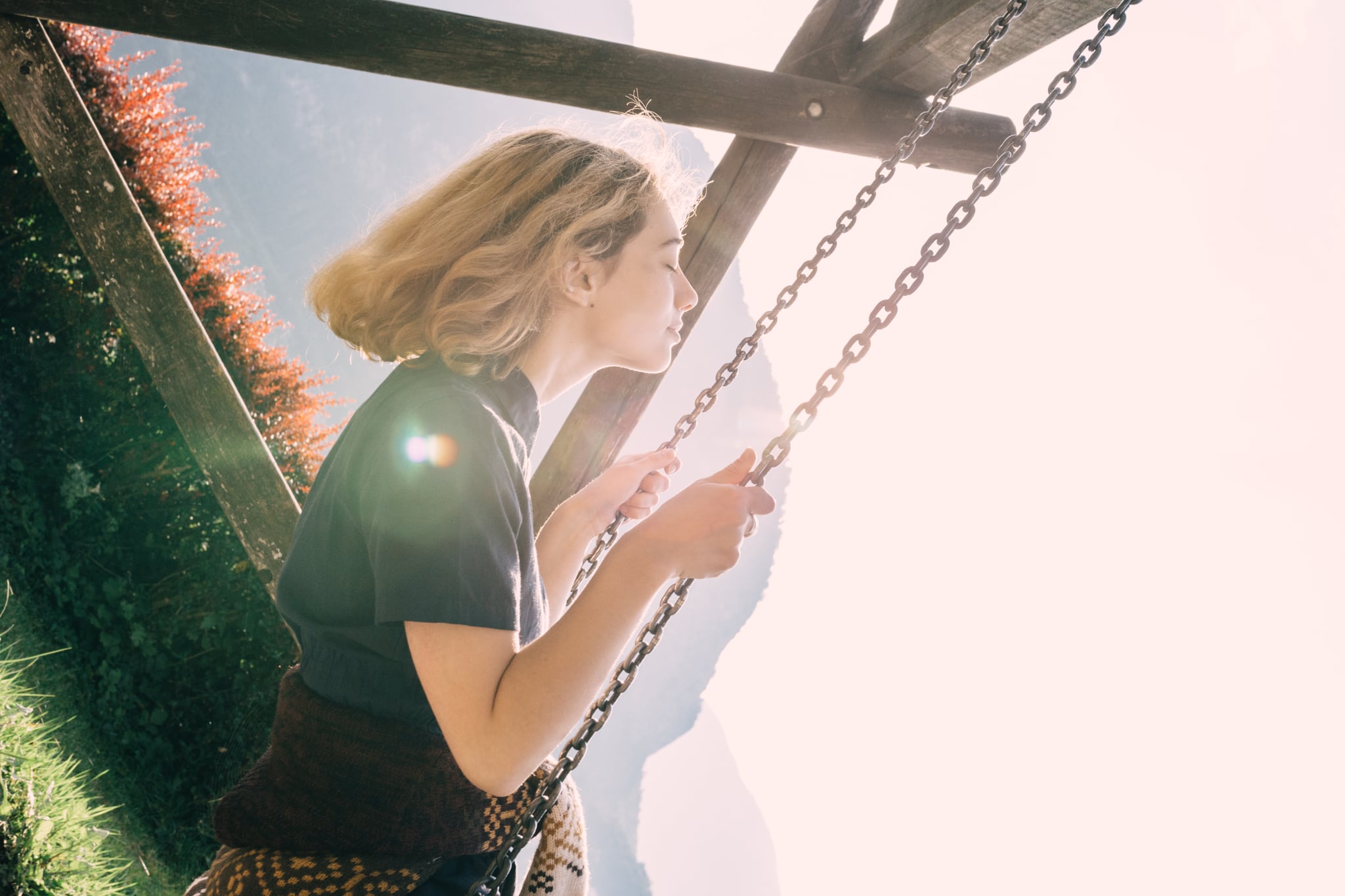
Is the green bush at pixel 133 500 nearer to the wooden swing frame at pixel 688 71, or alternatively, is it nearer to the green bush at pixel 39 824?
the green bush at pixel 39 824

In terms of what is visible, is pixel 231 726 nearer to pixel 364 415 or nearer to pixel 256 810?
pixel 256 810

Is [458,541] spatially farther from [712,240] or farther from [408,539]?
[712,240]

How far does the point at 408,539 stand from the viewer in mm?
955

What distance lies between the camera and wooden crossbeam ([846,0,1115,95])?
5.70ft

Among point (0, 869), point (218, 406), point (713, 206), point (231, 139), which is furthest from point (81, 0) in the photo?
point (231, 139)

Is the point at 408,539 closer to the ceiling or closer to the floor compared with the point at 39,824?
closer to the ceiling

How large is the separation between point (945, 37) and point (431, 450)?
1825 mm

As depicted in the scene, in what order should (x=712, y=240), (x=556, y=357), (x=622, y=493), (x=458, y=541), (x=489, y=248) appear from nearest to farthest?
(x=458, y=541), (x=489, y=248), (x=556, y=357), (x=622, y=493), (x=712, y=240)

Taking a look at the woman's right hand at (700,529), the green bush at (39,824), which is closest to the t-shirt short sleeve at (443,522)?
the woman's right hand at (700,529)

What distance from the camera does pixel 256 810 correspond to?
1.13 m

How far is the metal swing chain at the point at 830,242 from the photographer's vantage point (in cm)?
132

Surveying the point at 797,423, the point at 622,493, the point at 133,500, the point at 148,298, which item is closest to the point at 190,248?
the point at 133,500

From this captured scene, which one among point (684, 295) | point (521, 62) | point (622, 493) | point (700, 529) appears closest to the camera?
point (700, 529)

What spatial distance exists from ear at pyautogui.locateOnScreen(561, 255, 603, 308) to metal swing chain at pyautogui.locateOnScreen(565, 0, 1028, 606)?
13.6 inches
